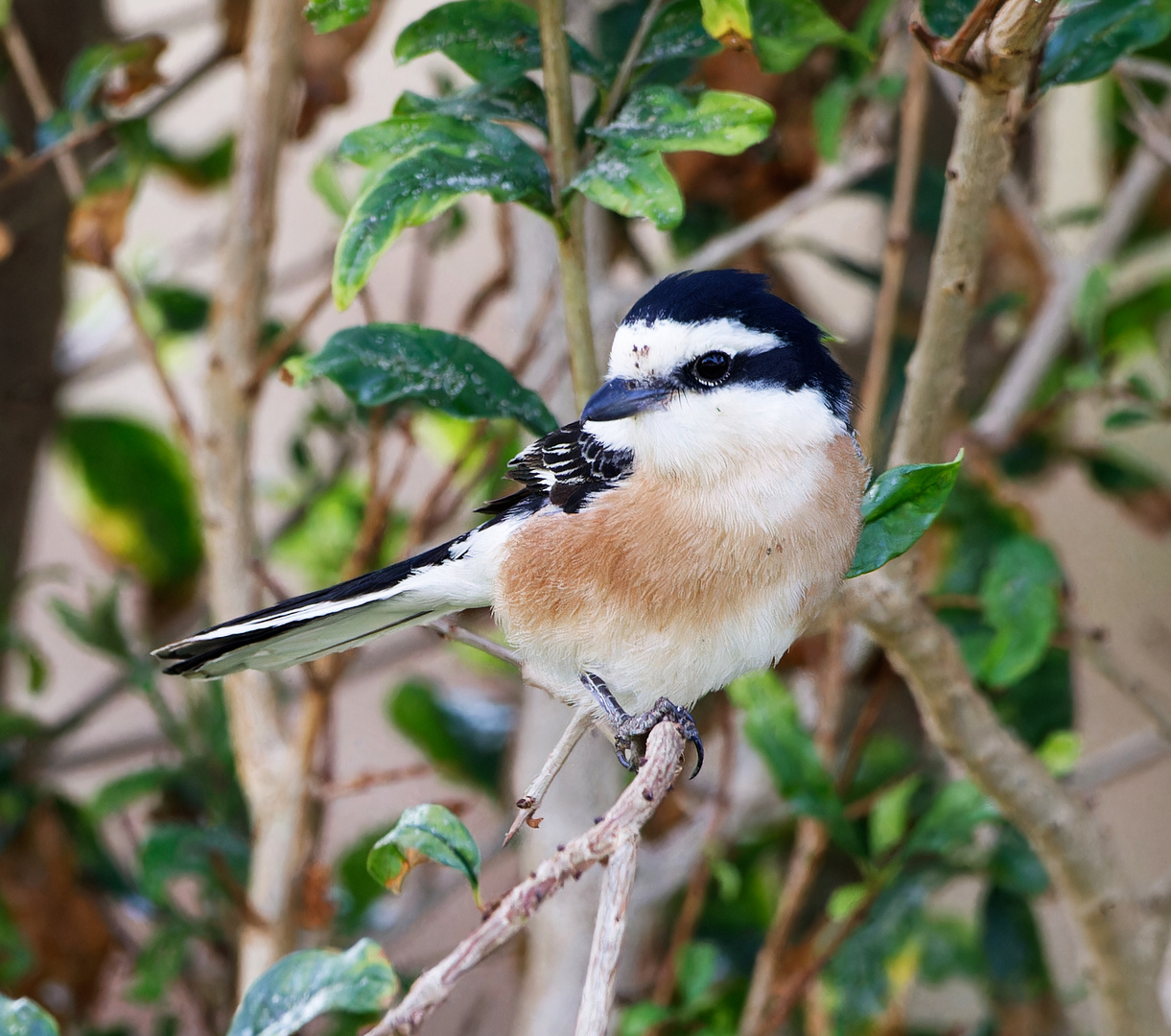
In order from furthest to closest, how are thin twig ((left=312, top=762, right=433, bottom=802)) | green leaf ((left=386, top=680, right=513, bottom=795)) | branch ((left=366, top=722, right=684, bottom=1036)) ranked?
green leaf ((left=386, top=680, right=513, bottom=795))
thin twig ((left=312, top=762, right=433, bottom=802))
branch ((left=366, top=722, right=684, bottom=1036))

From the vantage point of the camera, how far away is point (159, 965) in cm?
150

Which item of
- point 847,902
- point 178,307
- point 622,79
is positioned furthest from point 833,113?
point 178,307

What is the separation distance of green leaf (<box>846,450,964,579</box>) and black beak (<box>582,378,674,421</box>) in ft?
0.52

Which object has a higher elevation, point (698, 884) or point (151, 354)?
point (151, 354)

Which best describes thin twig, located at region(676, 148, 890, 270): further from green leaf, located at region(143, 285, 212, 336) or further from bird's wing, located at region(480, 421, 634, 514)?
green leaf, located at region(143, 285, 212, 336)

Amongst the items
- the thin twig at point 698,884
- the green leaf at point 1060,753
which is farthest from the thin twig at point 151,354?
the green leaf at point 1060,753

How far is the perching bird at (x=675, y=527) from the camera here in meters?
0.82

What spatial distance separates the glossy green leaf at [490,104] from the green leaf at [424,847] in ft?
1.58

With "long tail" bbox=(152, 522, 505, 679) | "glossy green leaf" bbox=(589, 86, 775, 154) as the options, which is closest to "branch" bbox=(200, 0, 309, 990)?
"long tail" bbox=(152, 522, 505, 679)

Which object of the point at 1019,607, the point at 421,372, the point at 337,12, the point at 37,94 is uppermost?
the point at 37,94

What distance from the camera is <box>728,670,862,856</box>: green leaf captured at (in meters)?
1.23

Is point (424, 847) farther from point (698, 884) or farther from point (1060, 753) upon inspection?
point (1060, 753)

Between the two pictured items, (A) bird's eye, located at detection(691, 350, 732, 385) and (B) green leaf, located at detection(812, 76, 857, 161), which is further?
(B) green leaf, located at detection(812, 76, 857, 161)

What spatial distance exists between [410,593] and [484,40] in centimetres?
42
